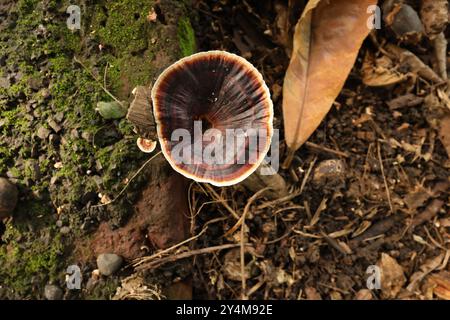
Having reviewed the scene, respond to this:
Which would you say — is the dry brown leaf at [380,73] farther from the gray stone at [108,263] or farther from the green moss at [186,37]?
the gray stone at [108,263]

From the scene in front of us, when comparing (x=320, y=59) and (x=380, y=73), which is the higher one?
(x=320, y=59)

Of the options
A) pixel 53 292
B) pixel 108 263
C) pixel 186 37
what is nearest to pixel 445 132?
pixel 186 37

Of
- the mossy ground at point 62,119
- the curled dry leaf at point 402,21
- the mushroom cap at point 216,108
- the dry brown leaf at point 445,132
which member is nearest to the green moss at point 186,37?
the mossy ground at point 62,119

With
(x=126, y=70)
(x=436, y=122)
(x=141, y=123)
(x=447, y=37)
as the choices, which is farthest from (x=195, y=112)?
(x=447, y=37)

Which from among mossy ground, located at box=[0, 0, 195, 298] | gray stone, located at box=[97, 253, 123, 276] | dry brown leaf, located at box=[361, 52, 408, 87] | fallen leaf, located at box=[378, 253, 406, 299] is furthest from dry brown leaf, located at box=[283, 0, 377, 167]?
gray stone, located at box=[97, 253, 123, 276]

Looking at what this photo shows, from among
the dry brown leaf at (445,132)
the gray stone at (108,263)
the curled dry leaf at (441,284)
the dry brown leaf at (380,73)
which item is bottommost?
the curled dry leaf at (441,284)

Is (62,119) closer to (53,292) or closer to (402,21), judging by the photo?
(53,292)

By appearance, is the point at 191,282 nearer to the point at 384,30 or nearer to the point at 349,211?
the point at 349,211
